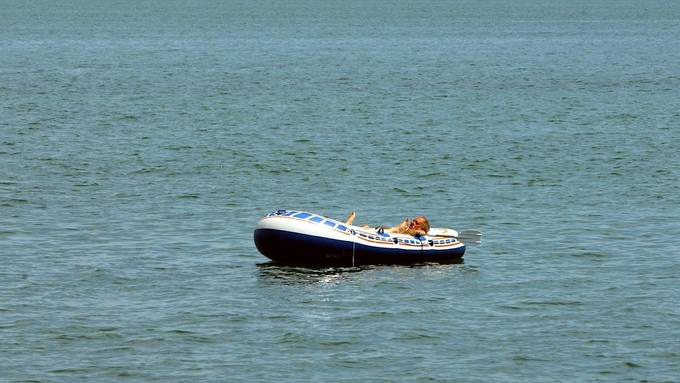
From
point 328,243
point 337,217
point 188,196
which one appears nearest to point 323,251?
point 328,243

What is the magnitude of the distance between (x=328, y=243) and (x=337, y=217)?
11.4 meters

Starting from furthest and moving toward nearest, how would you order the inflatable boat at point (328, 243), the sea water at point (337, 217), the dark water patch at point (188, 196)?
the dark water patch at point (188, 196)
the inflatable boat at point (328, 243)
the sea water at point (337, 217)

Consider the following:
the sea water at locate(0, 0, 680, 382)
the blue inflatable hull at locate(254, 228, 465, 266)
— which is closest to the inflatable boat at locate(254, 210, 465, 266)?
the blue inflatable hull at locate(254, 228, 465, 266)

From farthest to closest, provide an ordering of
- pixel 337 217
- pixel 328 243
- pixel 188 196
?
1. pixel 188 196
2. pixel 337 217
3. pixel 328 243

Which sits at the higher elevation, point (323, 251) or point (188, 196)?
point (188, 196)

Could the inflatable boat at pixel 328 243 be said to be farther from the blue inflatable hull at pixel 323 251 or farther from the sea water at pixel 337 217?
the sea water at pixel 337 217

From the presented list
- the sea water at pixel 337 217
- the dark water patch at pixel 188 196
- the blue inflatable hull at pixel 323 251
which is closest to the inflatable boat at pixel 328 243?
the blue inflatable hull at pixel 323 251

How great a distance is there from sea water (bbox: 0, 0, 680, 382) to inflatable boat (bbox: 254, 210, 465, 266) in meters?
0.72

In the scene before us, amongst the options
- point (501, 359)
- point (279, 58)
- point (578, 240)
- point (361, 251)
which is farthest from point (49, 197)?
point (279, 58)

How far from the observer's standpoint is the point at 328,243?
53.3m

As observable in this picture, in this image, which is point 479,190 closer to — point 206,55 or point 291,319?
point 291,319

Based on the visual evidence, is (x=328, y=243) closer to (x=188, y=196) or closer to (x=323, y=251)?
(x=323, y=251)

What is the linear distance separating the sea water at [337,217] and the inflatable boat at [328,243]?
28.4 inches

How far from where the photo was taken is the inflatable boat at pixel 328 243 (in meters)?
53.3
